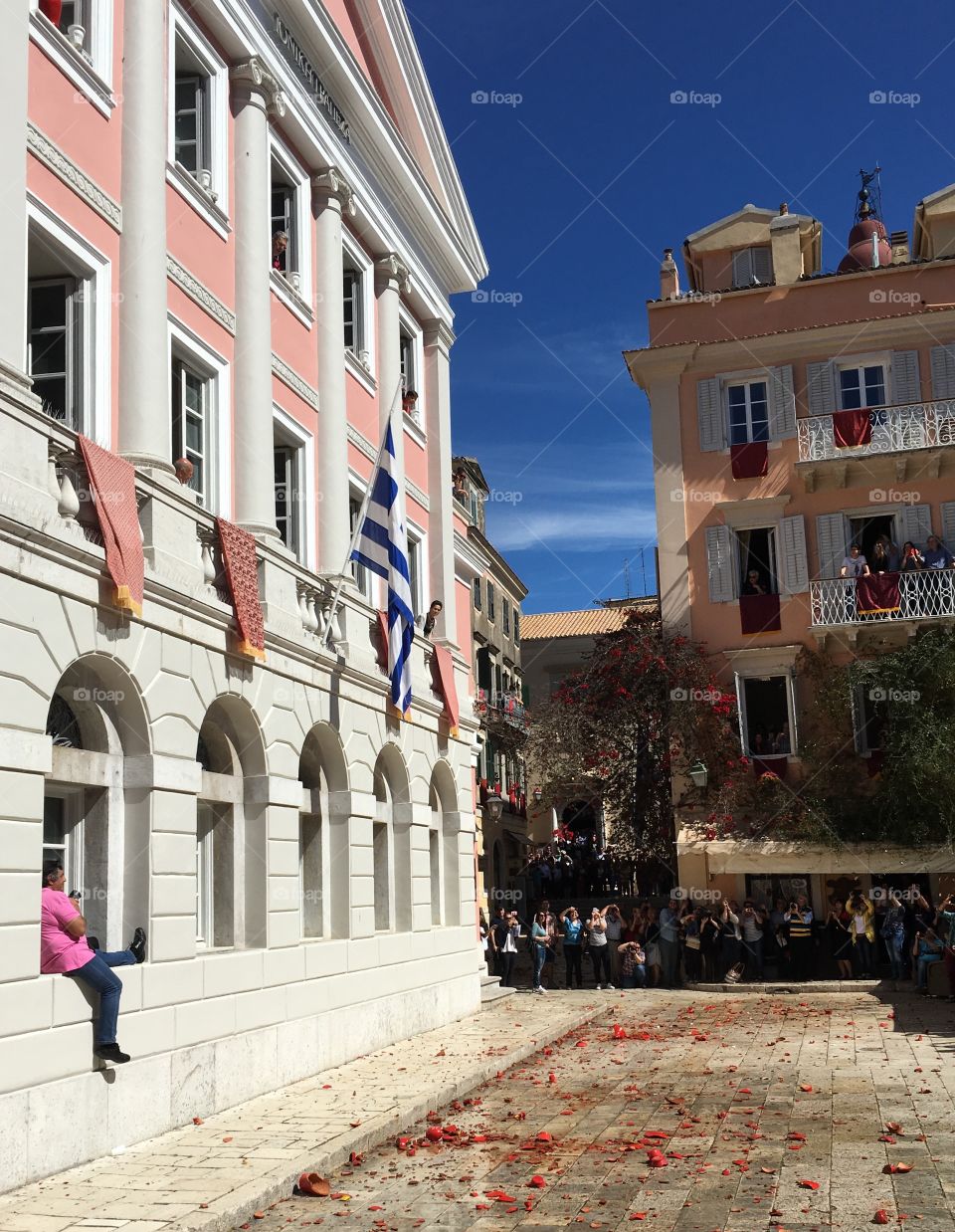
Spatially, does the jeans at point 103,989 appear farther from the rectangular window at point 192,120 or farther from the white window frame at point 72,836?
the rectangular window at point 192,120

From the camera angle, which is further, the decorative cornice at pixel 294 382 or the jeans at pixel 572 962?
the jeans at pixel 572 962

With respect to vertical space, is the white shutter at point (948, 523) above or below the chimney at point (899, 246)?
below

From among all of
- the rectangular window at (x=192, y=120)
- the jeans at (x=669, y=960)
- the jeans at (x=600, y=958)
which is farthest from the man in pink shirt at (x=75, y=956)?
the jeans at (x=669, y=960)

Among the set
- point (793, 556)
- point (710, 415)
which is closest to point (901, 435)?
point (793, 556)

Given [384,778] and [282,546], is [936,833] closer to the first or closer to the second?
[384,778]

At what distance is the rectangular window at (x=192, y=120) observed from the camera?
15.9 metres

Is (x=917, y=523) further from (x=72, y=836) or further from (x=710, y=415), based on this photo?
(x=72, y=836)

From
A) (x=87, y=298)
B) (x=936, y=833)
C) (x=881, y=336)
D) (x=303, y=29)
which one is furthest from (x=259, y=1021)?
(x=881, y=336)

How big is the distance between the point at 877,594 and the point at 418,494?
12179mm

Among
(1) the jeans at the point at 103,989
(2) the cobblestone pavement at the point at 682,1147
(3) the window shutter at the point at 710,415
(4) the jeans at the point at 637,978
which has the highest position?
(3) the window shutter at the point at 710,415

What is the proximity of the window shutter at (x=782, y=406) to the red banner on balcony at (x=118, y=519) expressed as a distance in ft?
77.5

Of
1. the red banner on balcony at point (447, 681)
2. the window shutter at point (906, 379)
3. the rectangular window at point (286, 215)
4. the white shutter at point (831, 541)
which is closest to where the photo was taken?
the rectangular window at point (286, 215)

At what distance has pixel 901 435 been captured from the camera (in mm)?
31641

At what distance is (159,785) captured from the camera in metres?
12.1
